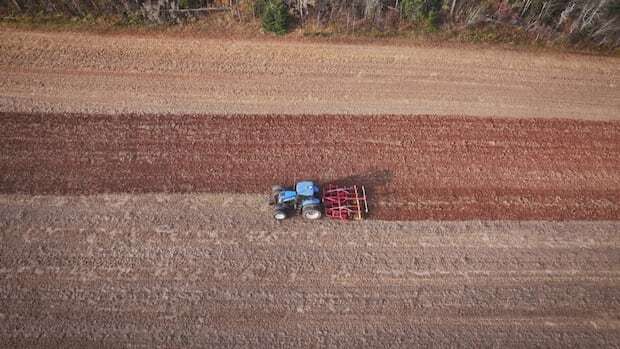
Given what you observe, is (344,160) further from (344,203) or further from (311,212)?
(311,212)

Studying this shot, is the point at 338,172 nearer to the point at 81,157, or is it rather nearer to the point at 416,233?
the point at 416,233

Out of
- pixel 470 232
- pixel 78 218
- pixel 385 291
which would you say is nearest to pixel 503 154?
pixel 470 232

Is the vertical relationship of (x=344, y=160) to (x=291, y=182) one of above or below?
above

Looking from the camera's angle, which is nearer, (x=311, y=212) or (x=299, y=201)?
(x=311, y=212)

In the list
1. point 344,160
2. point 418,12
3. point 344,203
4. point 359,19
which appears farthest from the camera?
point 359,19

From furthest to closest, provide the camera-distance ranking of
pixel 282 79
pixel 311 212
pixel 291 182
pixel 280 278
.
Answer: pixel 282 79 → pixel 291 182 → pixel 311 212 → pixel 280 278

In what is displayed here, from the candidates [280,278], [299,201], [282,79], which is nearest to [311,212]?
[299,201]

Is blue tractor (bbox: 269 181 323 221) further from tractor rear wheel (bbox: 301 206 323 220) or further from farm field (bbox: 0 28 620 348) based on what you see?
farm field (bbox: 0 28 620 348)

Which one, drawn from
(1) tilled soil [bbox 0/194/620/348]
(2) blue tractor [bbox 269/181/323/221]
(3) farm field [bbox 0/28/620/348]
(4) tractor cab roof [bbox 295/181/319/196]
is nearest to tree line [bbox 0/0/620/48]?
(3) farm field [bbox 0/28/620/348]
